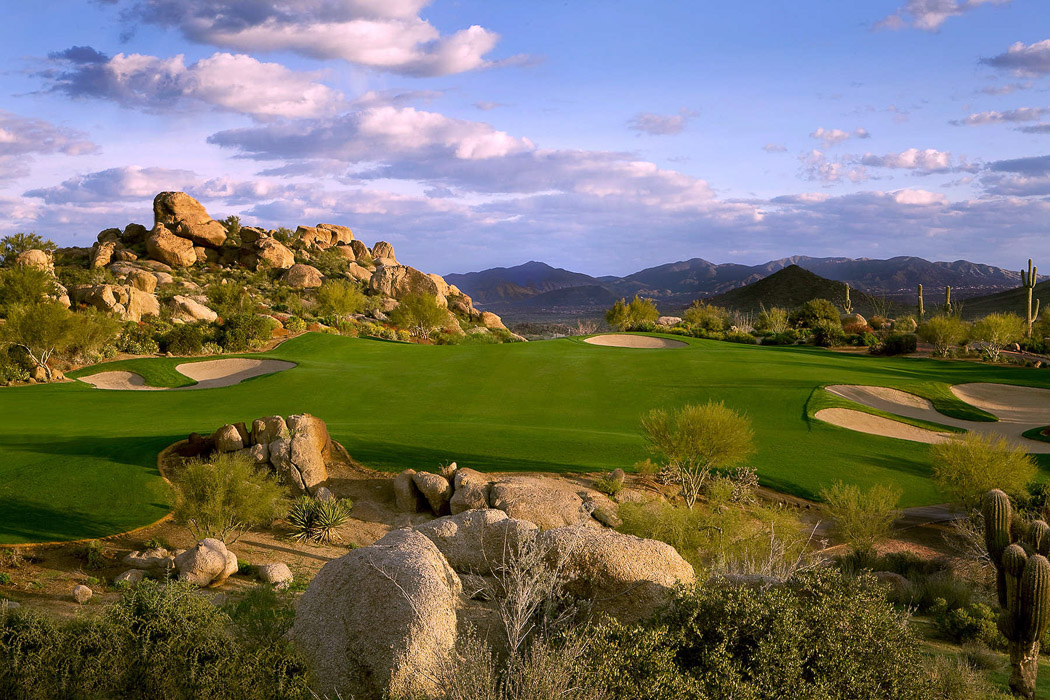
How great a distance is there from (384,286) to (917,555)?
5191 centimetres

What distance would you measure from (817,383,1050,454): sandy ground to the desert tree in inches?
1074

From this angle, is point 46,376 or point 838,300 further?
point 838,300

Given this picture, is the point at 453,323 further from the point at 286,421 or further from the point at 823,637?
the point at 823,637

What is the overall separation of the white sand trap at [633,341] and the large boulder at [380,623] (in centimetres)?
3142

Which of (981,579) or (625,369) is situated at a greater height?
(625,369)

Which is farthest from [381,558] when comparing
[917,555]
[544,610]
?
[917,555]

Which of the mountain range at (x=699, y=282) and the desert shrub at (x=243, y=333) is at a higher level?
the mountain range at (x=699, y=282)

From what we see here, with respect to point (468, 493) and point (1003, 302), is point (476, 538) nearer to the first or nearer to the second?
point (468, 493)

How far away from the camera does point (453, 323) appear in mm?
49531

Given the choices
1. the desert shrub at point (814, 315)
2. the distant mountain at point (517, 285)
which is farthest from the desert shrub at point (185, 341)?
the distant mountain at point (517, 285)

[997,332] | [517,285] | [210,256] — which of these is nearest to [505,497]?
[997,332]

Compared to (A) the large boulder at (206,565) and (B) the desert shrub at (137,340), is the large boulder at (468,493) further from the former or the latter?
(B) the desert shrub at (137,340)

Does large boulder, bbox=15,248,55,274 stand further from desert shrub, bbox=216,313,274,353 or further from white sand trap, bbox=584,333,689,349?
white sand trap, bbox=584,333,689,349

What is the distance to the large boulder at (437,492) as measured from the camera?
46.4 ft
